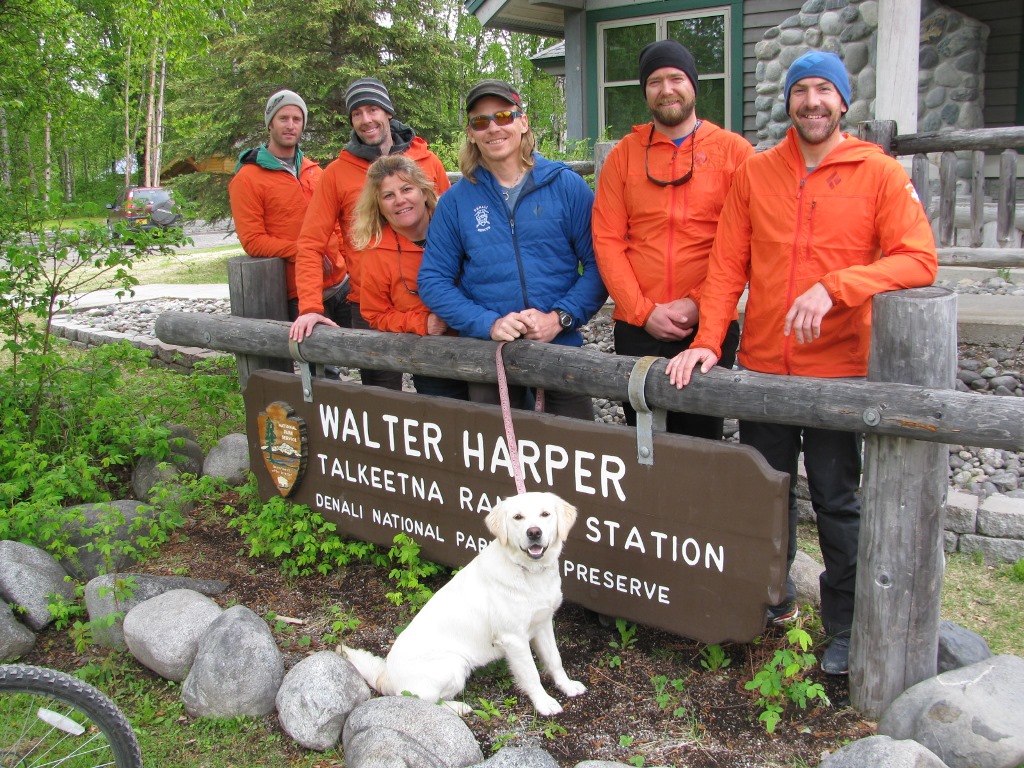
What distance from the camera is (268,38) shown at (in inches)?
725

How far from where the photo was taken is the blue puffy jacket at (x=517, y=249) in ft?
12.2

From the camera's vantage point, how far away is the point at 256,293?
16.6 ft

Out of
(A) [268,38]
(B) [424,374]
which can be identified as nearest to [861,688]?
(B) [424,374]

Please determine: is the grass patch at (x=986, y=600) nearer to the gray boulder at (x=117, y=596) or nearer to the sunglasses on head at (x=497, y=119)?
the sunglasses on head at (x=497, y=119)

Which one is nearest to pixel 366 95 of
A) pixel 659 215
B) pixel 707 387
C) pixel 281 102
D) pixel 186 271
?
pixel 281 102

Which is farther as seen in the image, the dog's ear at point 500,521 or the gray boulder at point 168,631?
the gray boulder at point 168,631

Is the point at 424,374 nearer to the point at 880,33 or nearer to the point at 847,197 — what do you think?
the point at 847,197

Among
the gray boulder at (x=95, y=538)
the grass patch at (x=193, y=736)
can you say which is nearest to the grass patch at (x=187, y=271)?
the gray boulder at (x=95, y=538)

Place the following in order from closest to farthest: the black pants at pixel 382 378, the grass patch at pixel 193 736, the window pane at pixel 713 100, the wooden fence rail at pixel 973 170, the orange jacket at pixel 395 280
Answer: the grass patch at pixel 193 736 → the orange jacket at pixel 395 280 → the black pants at pixel 382 378 → the wooden fence rail at pixel 973 170 → the window pane at pixel 713 100

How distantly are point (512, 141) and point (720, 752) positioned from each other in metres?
2.42

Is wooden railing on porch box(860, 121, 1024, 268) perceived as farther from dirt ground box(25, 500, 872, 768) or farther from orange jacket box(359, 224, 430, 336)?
dirt ground box(25, 500, 872, 768)

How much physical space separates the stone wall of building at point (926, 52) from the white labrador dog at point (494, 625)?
863 cm

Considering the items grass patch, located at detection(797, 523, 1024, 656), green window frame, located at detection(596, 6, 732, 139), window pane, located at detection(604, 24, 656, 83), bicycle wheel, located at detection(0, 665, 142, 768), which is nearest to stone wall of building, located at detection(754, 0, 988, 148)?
green window frame, located at detection(596, 6, 732, 139)

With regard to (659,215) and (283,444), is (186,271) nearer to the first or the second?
(283,444)
